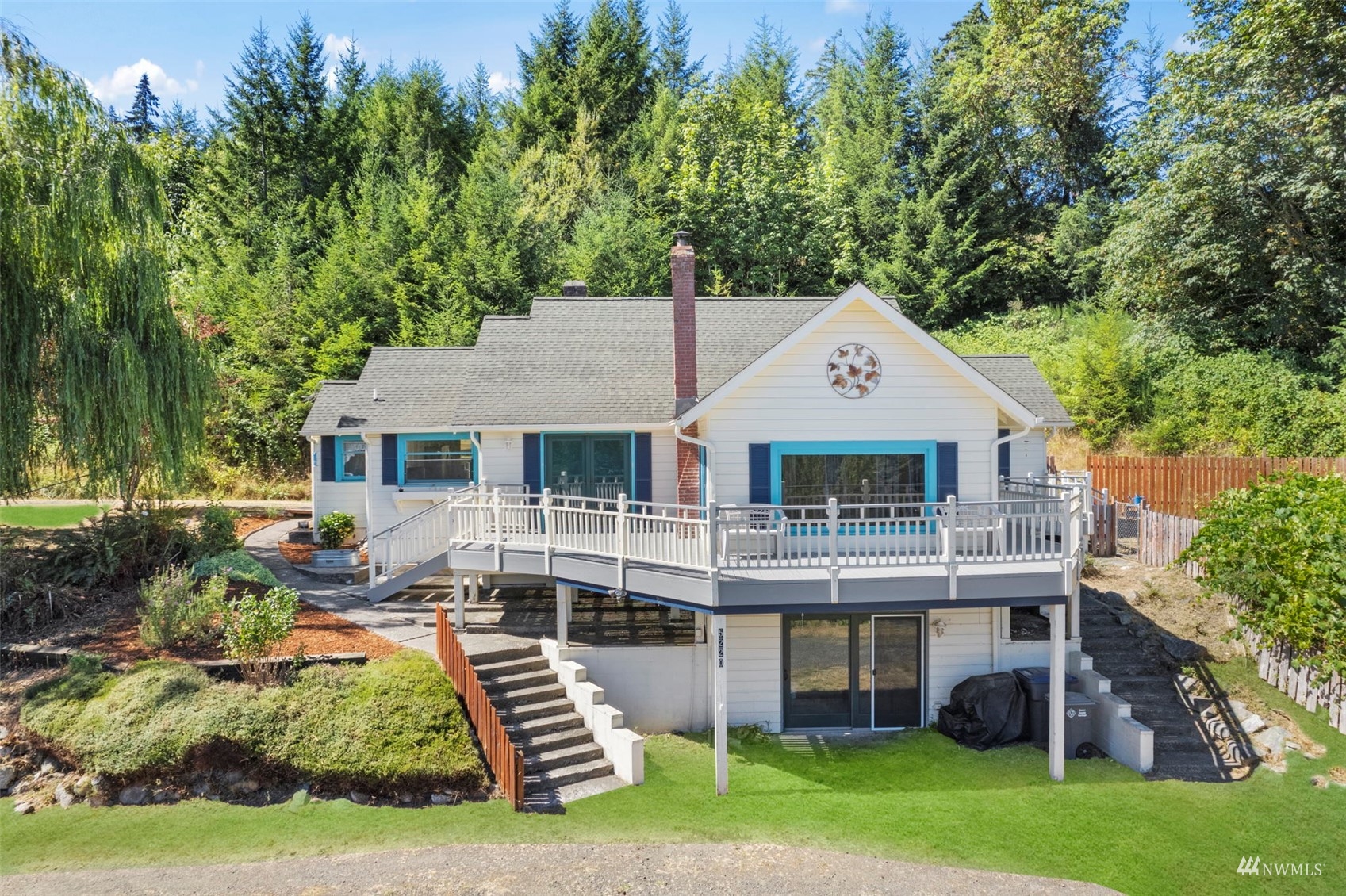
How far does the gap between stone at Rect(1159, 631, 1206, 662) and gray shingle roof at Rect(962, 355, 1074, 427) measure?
480 cm

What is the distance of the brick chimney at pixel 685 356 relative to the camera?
548 inches

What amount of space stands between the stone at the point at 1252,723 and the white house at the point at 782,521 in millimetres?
2480

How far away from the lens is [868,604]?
11.0 m

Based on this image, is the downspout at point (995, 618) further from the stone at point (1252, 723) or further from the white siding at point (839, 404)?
the stone at point (1252, 723)

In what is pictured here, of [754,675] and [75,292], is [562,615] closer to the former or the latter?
[754,675]

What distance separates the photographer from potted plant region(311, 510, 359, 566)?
58.9 feet

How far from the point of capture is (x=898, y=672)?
42.6 ft

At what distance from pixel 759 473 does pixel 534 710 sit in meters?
5.04

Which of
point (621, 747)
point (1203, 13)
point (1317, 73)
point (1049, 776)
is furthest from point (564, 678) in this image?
point (1203, 13)

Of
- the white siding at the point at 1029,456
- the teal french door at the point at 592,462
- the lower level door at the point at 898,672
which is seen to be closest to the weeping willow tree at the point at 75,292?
the teal french door at the point at 592,462

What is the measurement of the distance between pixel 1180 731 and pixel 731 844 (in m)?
7.53

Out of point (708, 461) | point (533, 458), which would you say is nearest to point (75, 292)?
point (533, 458)

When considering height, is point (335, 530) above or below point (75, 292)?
below

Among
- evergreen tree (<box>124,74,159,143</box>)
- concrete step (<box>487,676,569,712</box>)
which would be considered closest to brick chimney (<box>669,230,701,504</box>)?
concrete step (<box>487,676,569,712</box>)
